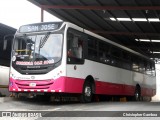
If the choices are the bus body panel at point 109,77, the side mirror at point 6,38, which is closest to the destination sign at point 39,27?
the side mirror at point 6,38

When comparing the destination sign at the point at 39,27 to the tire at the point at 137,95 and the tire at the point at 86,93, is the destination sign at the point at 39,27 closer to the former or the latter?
the tire at the point at 86,93

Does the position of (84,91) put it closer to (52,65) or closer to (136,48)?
(52,65)

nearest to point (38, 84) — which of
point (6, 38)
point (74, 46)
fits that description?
point (74, 46)

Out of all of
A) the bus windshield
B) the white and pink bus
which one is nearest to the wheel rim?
the white and pink bus

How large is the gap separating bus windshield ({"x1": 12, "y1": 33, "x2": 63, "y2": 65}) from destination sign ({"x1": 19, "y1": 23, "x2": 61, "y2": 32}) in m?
0.30

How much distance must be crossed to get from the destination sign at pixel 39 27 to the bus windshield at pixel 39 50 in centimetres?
30

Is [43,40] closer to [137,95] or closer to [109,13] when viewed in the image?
[109,13]

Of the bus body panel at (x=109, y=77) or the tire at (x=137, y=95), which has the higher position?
the bus body panel at (x=109, y=77)

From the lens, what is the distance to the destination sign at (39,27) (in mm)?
12952

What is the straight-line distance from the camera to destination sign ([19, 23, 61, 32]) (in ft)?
42.5

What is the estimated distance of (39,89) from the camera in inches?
488

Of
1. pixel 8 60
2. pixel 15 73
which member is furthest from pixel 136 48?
pixel 15 73

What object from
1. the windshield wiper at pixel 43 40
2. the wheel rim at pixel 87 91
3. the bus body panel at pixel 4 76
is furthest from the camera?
the bus body panel at pixel 4 76

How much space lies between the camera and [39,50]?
12.7 meters
